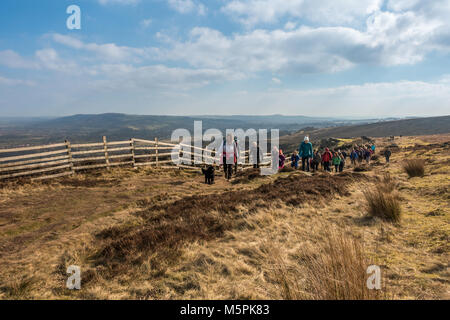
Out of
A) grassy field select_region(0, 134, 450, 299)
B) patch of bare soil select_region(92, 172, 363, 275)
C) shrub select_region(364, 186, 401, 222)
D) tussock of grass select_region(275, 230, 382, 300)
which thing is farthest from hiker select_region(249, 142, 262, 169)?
tussock of grass select_region(275, 230, 382, 300)

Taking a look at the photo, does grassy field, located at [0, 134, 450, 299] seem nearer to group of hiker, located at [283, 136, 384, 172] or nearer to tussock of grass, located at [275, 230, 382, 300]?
tussock of grass, located at [275, 230, 382, 300]

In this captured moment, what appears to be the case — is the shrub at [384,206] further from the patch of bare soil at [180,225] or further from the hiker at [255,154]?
the hiker at [255,154]

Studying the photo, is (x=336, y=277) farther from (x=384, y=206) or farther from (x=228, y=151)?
(x=228, y=151)

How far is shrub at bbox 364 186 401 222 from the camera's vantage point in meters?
5.12

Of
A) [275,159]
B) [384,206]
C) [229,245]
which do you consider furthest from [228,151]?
[229,245]

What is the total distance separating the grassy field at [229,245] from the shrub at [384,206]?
161mm

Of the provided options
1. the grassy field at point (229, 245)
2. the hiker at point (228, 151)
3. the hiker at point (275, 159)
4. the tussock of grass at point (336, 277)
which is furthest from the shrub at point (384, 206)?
the hiker at point (275, 159)

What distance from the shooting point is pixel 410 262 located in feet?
11.0

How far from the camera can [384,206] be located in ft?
17.2

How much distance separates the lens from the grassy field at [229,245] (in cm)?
264

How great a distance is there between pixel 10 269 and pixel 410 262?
617cm

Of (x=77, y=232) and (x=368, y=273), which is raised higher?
(x=368, y=273)
